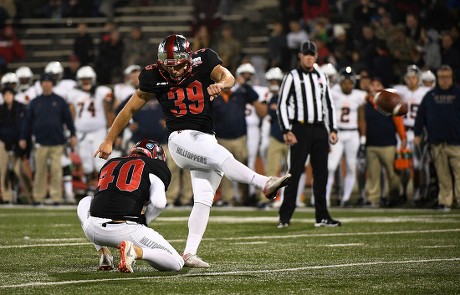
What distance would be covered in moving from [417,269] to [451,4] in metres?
12.0

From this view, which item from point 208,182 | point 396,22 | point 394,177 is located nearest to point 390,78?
point 396,22

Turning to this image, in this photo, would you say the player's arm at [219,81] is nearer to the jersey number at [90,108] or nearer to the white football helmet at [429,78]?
the white football helmet at [429,78]

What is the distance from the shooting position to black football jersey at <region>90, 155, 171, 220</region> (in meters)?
7.15

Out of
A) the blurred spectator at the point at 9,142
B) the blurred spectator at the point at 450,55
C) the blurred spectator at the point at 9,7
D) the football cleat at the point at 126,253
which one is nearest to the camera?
the football cleat at the point at 126,253

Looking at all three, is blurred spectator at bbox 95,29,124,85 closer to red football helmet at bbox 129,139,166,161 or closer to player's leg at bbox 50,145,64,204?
player's leg at bbox 50,145,64,204

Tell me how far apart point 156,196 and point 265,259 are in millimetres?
1180

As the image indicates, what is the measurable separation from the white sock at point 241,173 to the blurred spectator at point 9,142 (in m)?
9.15

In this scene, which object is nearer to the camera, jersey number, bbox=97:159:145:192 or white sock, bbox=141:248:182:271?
white sock, bbox=141:248:182:271

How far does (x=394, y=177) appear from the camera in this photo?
15406 millimetres

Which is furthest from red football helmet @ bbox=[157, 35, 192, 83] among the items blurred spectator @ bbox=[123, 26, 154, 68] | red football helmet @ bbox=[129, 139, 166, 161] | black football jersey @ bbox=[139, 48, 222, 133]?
blurred spectator @ bbox=[123, 26, 154, 68]

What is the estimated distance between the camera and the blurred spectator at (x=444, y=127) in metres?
14.0

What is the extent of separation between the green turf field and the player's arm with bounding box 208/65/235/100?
46.4 inches

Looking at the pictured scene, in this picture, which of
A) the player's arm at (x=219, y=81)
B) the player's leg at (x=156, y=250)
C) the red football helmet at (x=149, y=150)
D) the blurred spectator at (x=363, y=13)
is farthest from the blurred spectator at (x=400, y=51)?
the player's leg at (x=156, y=250)

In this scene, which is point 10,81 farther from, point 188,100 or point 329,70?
point 188,100
